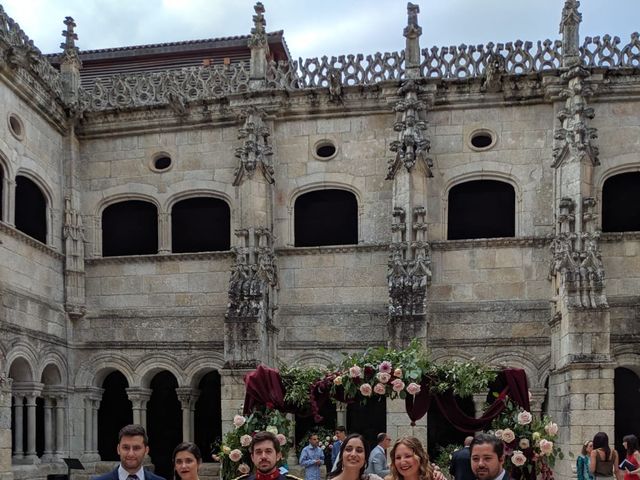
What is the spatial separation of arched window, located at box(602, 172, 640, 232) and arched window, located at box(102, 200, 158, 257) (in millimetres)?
11050

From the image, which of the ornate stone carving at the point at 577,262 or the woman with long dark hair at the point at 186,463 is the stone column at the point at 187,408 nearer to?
the ornate stone carving at the point at 577,262

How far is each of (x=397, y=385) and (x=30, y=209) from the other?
41.5 feet

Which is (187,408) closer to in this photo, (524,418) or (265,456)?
(524,418)

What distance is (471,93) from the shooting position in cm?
2048

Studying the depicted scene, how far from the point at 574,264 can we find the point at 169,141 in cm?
1043

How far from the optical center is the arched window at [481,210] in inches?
802

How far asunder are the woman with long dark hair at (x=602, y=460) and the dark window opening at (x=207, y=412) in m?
11.8

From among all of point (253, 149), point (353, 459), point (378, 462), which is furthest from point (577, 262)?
point (353, 459)

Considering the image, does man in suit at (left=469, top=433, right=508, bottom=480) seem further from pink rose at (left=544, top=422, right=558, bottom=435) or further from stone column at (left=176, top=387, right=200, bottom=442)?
stone column at (left=176, top=387, right=200, bottom=442)

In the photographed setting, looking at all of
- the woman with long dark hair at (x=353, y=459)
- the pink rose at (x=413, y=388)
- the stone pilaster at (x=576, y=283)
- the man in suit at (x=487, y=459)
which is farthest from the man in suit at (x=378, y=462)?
the stone pilaster at (x=576, y=283)

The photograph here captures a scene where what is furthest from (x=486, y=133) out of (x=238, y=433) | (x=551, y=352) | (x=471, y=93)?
(x=238, y=433)

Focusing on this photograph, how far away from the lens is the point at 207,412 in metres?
21.9

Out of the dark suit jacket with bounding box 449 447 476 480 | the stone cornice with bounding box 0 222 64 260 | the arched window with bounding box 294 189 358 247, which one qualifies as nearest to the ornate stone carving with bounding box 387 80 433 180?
the arched window with bounding box 294 189 358 247

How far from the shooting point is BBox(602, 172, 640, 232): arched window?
1970 centimetres
